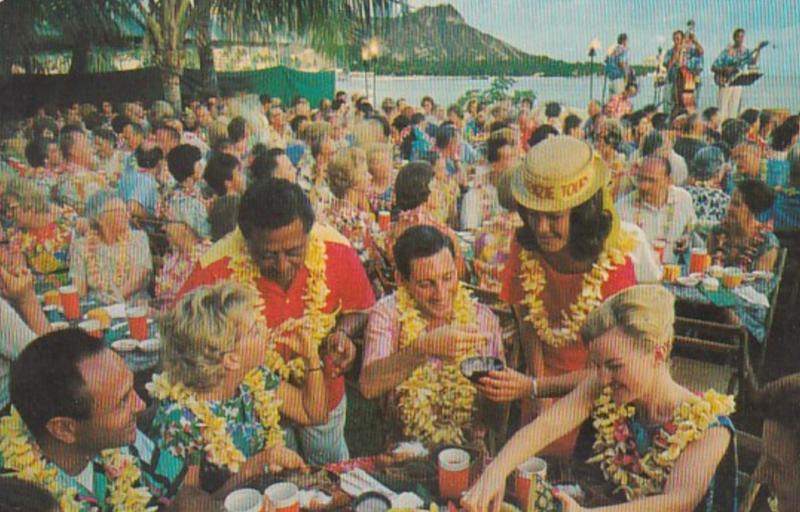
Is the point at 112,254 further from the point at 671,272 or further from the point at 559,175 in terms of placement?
the point at 671,272

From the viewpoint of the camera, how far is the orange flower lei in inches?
90.4

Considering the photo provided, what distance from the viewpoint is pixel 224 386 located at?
6.37 feet

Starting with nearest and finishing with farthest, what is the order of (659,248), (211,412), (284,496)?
(284,496) < (211,412) < (659,248)

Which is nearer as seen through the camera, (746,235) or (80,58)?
(80,58)

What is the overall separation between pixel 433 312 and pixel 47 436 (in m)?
1.03

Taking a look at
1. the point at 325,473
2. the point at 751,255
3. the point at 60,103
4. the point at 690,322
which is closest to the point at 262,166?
the point at 60,103

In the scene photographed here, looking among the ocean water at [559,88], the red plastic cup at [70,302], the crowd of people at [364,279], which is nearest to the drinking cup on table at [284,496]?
Result: the crowd of people at [364,279]

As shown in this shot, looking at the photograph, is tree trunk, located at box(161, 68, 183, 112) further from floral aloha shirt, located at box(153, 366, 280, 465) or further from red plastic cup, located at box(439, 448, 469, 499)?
red plastic cup, located at box(439, 448, 469, 499)

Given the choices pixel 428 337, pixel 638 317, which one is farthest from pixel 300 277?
pixel 638 317

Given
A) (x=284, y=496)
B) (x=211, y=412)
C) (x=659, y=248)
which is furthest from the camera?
(x=659, y=248)

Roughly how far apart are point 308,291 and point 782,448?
1.26 m

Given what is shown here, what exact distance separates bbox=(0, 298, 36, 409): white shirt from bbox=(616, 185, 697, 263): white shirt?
1.69 meters

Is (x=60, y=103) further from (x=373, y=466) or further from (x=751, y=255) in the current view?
(x=751, y=255)

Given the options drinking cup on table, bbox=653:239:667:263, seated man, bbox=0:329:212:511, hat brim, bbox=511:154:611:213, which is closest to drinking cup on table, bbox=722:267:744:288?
drinking cup on table, bbox=653:239:667:263
